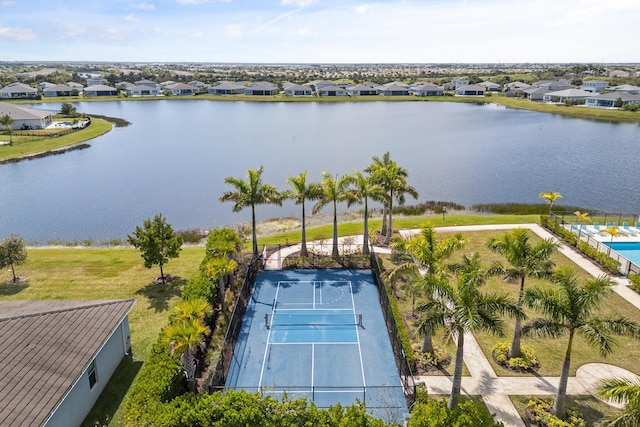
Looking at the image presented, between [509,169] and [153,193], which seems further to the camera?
[509,169]

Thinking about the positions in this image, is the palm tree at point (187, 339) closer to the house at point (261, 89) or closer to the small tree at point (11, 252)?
the small tree at point (11, 252)

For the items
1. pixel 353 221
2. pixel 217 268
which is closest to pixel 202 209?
pixel 353 221

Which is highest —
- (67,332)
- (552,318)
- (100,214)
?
(552,318)

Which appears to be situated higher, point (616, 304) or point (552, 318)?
point (552, 318)

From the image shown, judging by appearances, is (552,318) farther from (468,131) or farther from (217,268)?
(468,131)

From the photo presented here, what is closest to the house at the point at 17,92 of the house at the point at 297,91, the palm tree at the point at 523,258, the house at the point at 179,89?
the house at the point at 179,89

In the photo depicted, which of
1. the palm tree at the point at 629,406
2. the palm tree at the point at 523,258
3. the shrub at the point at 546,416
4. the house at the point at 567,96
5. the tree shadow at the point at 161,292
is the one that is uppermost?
the house at the point at 567,96

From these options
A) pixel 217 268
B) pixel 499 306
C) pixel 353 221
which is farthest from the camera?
pixel 353 221
